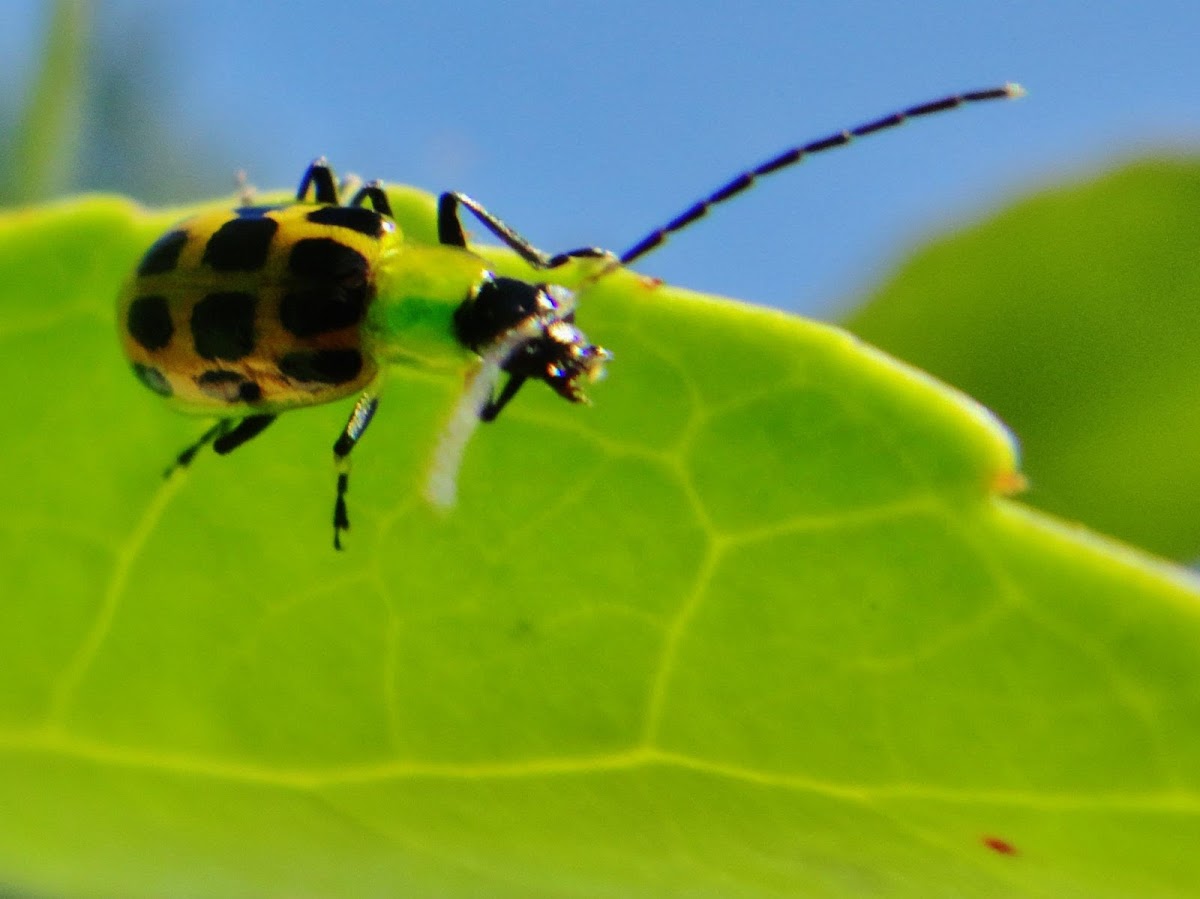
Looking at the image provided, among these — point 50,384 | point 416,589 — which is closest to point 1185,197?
point 416,589

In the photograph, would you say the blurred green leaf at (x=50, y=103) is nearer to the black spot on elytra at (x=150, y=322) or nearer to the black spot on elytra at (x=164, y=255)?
the black spot on elytra at (x=164, y=255)

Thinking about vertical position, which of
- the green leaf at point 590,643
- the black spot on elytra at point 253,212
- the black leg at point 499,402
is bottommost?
the green leaf at point 590,643

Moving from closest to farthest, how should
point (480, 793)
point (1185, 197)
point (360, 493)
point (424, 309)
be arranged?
1. point (480, 793)
2. point (360, 493)
3. point (1185, 197)
4. point (424, 309)

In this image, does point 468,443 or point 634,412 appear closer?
point 634,412

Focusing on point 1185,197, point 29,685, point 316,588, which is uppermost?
point 1185,197

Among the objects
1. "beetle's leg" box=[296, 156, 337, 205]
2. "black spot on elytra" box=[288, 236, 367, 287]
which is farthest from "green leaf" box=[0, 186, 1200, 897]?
"beetle's leg" box=[296, 156, 337, 205]

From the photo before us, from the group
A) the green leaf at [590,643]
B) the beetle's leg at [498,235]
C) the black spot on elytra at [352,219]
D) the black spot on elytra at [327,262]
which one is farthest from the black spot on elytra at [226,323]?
the green leaf at [590,643]

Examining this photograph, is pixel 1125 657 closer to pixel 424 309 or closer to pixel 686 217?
pixel 686 217
